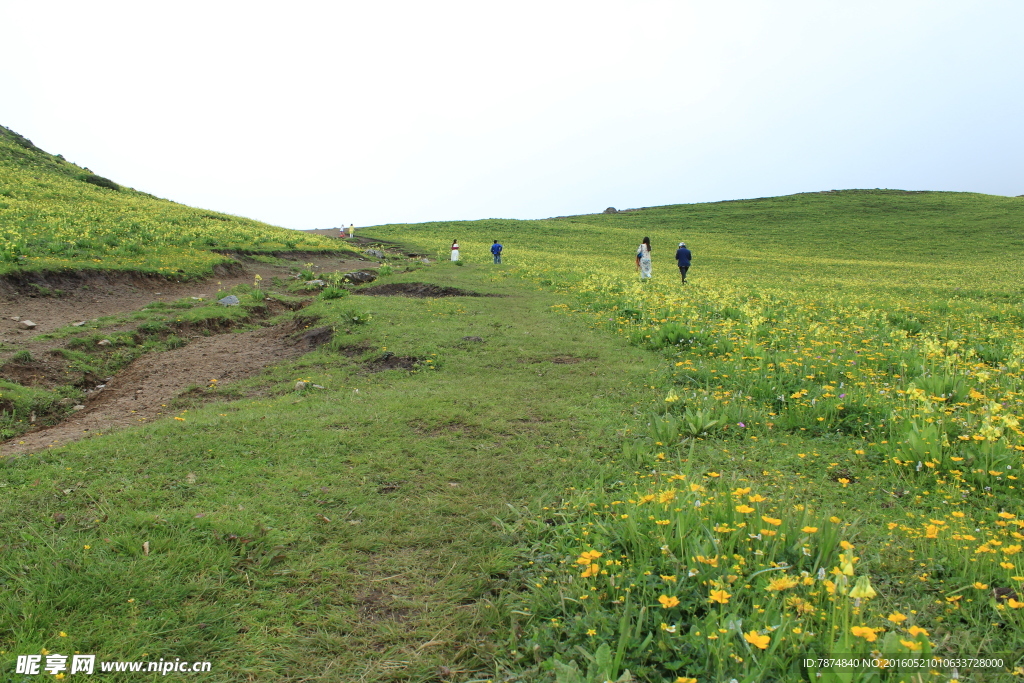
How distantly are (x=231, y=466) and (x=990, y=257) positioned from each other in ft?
154

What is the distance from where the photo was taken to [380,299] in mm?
15047

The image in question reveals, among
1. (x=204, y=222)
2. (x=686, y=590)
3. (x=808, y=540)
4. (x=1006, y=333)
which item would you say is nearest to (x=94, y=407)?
(x=686, y=590)

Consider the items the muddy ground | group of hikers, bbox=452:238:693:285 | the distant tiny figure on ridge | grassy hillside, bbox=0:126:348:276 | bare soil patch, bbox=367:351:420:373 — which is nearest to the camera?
the muddy ground

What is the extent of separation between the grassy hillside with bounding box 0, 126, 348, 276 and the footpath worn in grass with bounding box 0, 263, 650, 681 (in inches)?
464

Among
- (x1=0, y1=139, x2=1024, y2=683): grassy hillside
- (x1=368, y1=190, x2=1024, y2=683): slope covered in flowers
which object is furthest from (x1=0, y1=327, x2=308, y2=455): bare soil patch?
(x1=368, y1=190, x2=1024, y2=683): slope covered in flowers

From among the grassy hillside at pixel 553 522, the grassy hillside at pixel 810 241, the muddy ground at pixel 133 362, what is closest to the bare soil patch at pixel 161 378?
the muddy ground at pixel 133 362

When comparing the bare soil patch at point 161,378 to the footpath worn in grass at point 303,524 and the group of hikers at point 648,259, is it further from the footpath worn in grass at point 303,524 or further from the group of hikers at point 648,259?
the group of hikers at point 648,259

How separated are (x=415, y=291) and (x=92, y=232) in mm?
12087

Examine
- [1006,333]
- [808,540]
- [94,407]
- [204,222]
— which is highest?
[204,222]

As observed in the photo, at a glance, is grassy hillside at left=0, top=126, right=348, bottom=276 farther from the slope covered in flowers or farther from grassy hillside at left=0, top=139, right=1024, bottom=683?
the slope covered in flowers

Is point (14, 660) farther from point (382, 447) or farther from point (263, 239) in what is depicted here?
point (263, 239)

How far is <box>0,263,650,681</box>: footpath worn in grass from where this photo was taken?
3.32 meters

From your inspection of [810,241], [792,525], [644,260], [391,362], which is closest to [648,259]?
[644,260]

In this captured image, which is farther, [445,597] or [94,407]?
[94,407]
